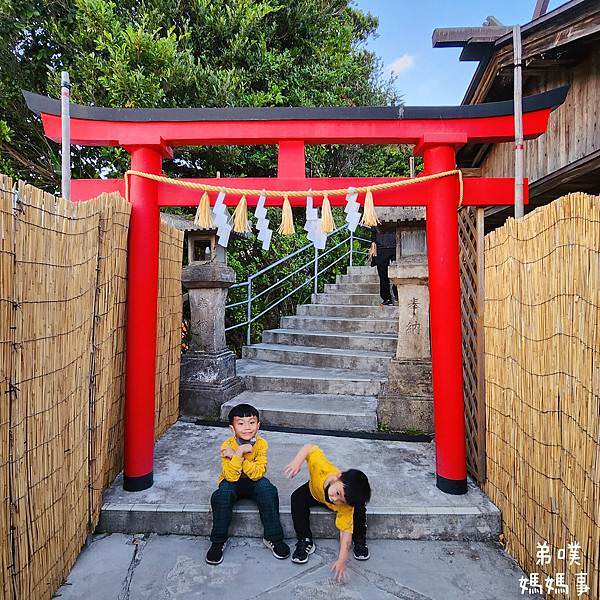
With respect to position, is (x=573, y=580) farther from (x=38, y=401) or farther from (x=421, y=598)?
(x=38, y=401)

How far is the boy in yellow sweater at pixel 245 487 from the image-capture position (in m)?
2.74

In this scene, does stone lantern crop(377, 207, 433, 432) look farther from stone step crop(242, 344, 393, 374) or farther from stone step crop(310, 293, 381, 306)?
stone step crop(310, 293, 381, 306)

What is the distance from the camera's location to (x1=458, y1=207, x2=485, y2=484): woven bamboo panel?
3.29m

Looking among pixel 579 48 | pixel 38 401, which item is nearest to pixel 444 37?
pixel 579 48

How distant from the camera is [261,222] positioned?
10.8 ft

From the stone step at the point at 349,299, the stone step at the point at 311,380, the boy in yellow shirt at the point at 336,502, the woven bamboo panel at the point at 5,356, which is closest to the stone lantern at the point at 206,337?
the stone step at the point at 311,380

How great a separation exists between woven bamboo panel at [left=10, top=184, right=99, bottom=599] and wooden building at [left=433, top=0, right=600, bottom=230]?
10.1 feet

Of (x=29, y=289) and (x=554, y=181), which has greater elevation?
(x=554, y=181)

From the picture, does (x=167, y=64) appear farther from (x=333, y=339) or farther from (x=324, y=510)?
(x=324, y=510)

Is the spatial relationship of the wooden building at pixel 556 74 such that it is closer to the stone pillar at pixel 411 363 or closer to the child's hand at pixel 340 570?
the stone pillar at pixel 411 363

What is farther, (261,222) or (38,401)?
(261,222)

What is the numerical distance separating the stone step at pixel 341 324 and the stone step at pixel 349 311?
25 cm

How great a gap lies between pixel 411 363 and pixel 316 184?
237cm

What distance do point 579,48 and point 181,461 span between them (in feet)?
18.1
